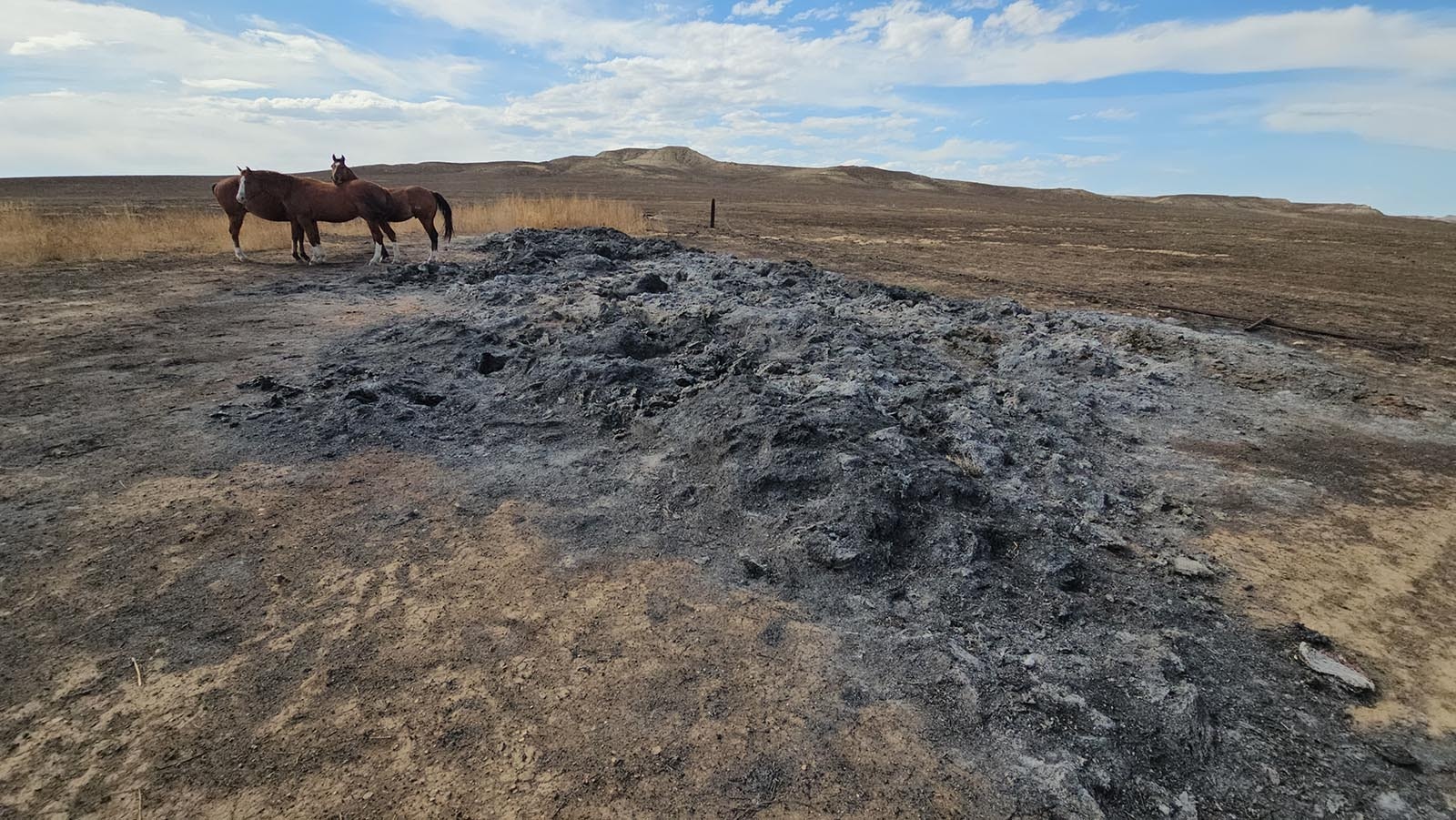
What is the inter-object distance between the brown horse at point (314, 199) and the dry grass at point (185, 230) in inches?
97.6

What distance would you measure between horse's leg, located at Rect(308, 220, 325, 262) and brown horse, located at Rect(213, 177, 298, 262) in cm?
43

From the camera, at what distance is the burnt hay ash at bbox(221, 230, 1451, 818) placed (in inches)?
96.5

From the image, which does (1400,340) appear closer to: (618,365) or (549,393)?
(618,365)

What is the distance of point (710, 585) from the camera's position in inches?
130

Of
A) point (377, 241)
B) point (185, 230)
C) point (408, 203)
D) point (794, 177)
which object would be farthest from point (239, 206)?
point (794, 177)

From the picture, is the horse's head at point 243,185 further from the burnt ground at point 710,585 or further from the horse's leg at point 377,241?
the burnt ground at point 710,585

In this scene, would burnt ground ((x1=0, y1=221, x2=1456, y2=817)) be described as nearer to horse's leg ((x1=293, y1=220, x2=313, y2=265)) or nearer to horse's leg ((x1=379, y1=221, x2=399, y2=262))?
horse's leg ((x1=293, y1=220, x2=313, y2=265))

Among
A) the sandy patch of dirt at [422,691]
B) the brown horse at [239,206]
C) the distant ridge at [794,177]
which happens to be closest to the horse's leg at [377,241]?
the brown horse at [239,206]

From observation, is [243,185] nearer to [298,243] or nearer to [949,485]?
[298,243]

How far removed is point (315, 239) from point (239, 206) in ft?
4.17

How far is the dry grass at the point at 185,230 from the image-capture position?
11930 millimetres

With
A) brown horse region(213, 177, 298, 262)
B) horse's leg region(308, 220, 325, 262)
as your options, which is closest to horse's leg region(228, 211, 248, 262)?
brown horse region(213, 177, 298, 262)

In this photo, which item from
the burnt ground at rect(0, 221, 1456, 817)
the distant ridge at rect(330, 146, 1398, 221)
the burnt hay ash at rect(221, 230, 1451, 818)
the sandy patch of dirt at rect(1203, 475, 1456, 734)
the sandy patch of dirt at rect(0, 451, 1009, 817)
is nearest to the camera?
the sandy patch of dirt at rect(0, 451, 1009, 817)

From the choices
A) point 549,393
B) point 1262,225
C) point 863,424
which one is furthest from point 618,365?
point 1262,225
